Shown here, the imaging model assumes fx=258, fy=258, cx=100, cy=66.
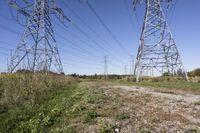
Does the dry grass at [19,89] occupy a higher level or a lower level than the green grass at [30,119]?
higher

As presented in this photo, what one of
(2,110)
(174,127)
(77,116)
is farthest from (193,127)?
(2,110)

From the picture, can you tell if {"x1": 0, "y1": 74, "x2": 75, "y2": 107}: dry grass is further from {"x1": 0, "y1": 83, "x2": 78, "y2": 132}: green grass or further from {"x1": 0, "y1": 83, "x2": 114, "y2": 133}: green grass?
{"x1": 0, "y1": 83, "x2": 78, "y2": 132}: green grass

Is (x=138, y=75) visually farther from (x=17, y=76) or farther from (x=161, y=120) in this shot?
(x=161, y=120)

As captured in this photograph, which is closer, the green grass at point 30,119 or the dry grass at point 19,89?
the green grass at point 30,119

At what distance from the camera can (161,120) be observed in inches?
217

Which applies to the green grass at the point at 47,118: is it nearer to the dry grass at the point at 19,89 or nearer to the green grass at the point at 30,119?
the green grass at the point at 30,119

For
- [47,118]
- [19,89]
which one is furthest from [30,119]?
[19,89]

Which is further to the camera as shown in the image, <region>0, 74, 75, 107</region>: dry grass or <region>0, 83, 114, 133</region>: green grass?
<region>0, 74, 75, 107</region>: dry grass

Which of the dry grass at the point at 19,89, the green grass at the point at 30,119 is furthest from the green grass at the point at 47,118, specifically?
the dry grass at the point at 19,89

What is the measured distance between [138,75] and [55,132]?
22264 millimetres

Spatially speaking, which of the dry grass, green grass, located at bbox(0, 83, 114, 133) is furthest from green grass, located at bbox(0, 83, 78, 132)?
the dry grass

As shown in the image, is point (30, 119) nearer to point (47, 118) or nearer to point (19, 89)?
point (47, 118)

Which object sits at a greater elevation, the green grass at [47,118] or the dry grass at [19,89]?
the dry grass at [19,89]

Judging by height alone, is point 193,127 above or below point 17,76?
below
